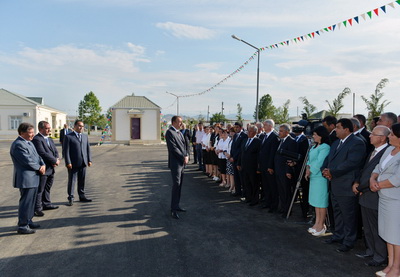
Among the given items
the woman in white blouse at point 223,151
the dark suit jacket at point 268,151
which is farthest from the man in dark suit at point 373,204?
the woman in white blouse at point 223,151

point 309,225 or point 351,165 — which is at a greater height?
point 351,165

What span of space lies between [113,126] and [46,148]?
24.1 meters

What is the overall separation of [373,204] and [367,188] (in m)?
0.23

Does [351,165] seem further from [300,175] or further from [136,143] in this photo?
[136,143]

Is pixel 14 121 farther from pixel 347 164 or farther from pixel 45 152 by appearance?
pixel 347 164

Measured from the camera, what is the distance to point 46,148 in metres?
6.32

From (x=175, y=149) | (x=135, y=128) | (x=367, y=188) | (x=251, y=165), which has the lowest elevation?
(x=251, y=165)

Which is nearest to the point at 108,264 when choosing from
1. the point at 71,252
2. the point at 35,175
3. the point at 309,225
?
the point at 71,252

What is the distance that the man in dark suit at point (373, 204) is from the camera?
404 centimetres

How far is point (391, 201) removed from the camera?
12.0 ft

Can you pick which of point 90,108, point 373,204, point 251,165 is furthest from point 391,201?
point 90,108

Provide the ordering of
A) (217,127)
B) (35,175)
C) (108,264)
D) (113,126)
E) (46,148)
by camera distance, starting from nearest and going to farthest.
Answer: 1. (108,264)
2. (35,175)
3. (46,148)
4. (217,127)
5. (113,126)

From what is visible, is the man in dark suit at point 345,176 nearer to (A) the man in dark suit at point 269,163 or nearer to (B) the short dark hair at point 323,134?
(B) the short dark hair at point 323,134

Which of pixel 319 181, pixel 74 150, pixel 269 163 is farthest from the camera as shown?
pixel 74 150
